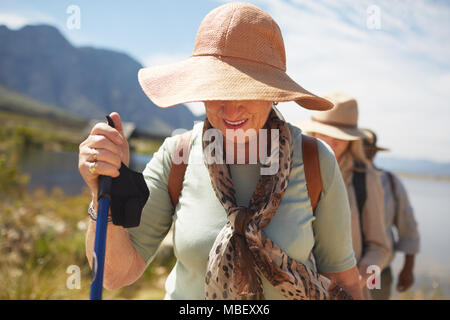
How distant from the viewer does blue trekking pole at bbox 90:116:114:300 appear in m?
1.06

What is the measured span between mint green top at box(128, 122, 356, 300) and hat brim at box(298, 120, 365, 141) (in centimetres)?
143

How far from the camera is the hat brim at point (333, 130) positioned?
9.58 ft

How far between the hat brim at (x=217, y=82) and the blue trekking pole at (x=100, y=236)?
1.15ft

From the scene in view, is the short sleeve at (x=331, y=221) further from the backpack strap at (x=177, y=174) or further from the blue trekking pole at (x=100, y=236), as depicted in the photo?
the blue trekking pole at (x=100, y=236)

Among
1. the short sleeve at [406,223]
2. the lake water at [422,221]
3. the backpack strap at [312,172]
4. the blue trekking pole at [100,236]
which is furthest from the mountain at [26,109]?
the blue trekking pole at [100,236]

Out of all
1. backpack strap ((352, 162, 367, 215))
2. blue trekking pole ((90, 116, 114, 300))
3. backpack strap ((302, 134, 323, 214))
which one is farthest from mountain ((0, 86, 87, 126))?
blue trekking pole ((90, 116, 114, 300))

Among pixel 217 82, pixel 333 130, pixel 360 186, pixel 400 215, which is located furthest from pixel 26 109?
pixel 217 82

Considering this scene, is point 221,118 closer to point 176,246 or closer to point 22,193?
point 176,246

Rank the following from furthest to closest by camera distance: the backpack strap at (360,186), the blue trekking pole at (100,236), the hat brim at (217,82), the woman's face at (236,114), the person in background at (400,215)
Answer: the person in background at (400,215)
the backpack strap at (360,186)
the woman's face at (236,114)
the hat brim at (217,82)
the blue trekking pole at (100,236)

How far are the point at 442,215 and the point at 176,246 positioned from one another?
26.1 meters

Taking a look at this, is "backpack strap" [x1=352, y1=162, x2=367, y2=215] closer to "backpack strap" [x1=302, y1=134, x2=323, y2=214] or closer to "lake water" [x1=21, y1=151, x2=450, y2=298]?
"backpack strap" [x1=302, y1=134, x2=323, y2=214]

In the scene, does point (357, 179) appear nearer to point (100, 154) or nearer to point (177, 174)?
point (177, 174)

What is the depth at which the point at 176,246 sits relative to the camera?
4.66ft
